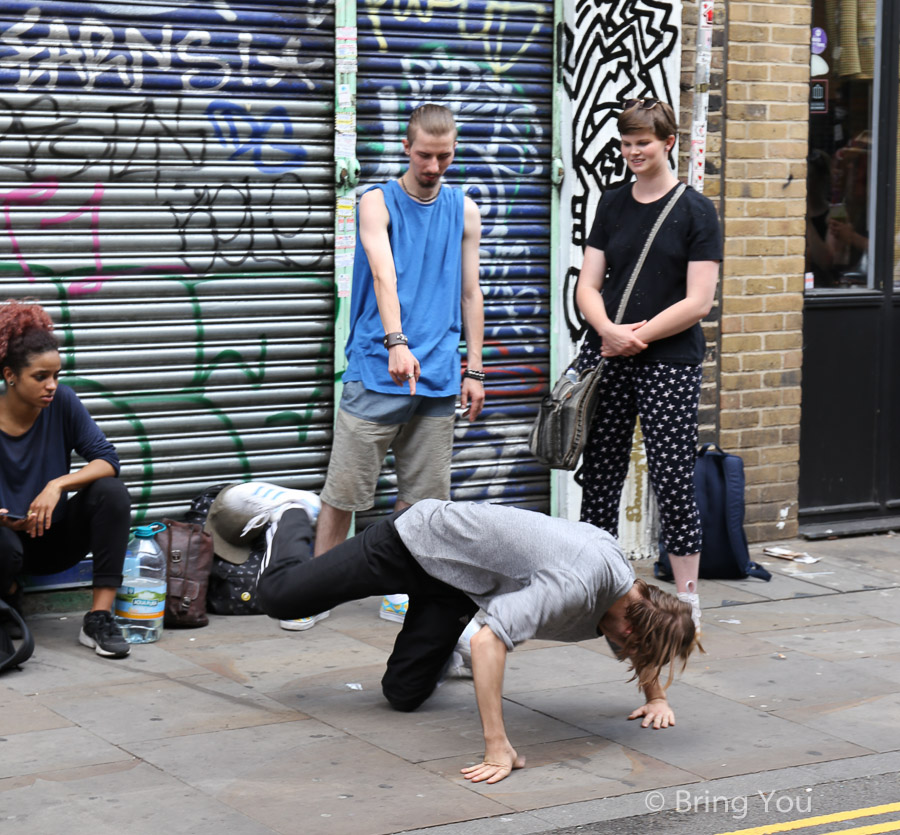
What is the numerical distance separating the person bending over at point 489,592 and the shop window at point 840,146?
395 cm

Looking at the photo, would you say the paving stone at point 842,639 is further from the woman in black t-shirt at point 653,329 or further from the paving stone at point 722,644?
the woman in black t-shirt at point 653,329

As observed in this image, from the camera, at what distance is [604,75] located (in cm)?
721

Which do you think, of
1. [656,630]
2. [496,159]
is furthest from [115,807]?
[496,159]

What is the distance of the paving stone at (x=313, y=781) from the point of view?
4.12m

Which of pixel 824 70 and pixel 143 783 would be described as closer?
pixel 143 783

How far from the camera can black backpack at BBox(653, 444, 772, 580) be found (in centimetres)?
711

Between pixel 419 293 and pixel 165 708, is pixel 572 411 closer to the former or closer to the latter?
pixel 419 293

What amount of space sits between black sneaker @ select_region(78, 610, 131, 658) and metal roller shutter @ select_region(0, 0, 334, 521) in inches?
30.9

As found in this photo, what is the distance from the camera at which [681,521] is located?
5.93 metres

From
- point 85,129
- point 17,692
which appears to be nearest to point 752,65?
point 85,129

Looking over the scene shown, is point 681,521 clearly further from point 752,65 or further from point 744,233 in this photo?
point 752,65

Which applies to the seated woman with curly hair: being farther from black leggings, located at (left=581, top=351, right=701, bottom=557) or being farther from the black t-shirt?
the black t-shirt

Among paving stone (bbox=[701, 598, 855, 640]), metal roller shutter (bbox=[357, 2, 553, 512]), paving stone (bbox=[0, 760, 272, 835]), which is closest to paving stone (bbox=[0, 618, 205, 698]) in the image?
paving stone (bbox=[0, 760, 272, 835])

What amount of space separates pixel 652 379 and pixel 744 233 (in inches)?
85.3
